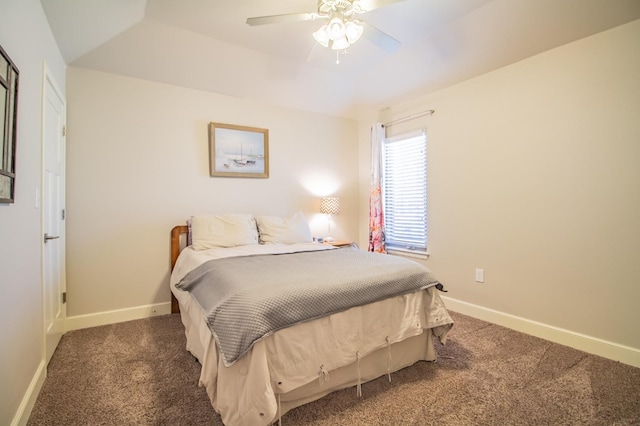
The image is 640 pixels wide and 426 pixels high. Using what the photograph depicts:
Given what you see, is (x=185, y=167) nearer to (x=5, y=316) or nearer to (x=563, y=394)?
(x=5, y=316)

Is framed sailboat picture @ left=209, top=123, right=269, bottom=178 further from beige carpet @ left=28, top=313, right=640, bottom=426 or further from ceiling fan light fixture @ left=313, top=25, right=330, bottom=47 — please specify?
beige carpet @ left=28, top=313, right=640, bottom=426

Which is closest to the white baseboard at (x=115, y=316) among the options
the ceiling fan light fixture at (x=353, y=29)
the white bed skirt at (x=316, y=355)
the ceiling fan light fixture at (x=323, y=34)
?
the white bed skirt at (x=316, y=355)

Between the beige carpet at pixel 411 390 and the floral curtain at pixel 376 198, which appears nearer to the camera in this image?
the beige carpet at pixel 411 390

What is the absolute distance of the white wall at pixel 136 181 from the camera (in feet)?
8.85

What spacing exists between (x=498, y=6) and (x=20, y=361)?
3744 mm

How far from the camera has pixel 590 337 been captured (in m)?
2.22

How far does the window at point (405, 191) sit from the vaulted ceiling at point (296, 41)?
23.4 inches

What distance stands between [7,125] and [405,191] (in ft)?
11.3

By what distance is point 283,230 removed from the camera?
10.4 feet

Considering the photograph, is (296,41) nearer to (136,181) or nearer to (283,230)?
(283,230)

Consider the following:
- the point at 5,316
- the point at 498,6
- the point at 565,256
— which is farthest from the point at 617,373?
the point at 5,316

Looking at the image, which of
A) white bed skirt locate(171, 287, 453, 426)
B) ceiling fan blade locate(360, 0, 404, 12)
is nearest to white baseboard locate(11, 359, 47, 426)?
white bed skirt locate(171, 287, 453, 426)

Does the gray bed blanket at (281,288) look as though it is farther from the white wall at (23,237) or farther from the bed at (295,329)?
the white wall at (23,237)

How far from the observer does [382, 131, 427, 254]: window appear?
3.48 metres
